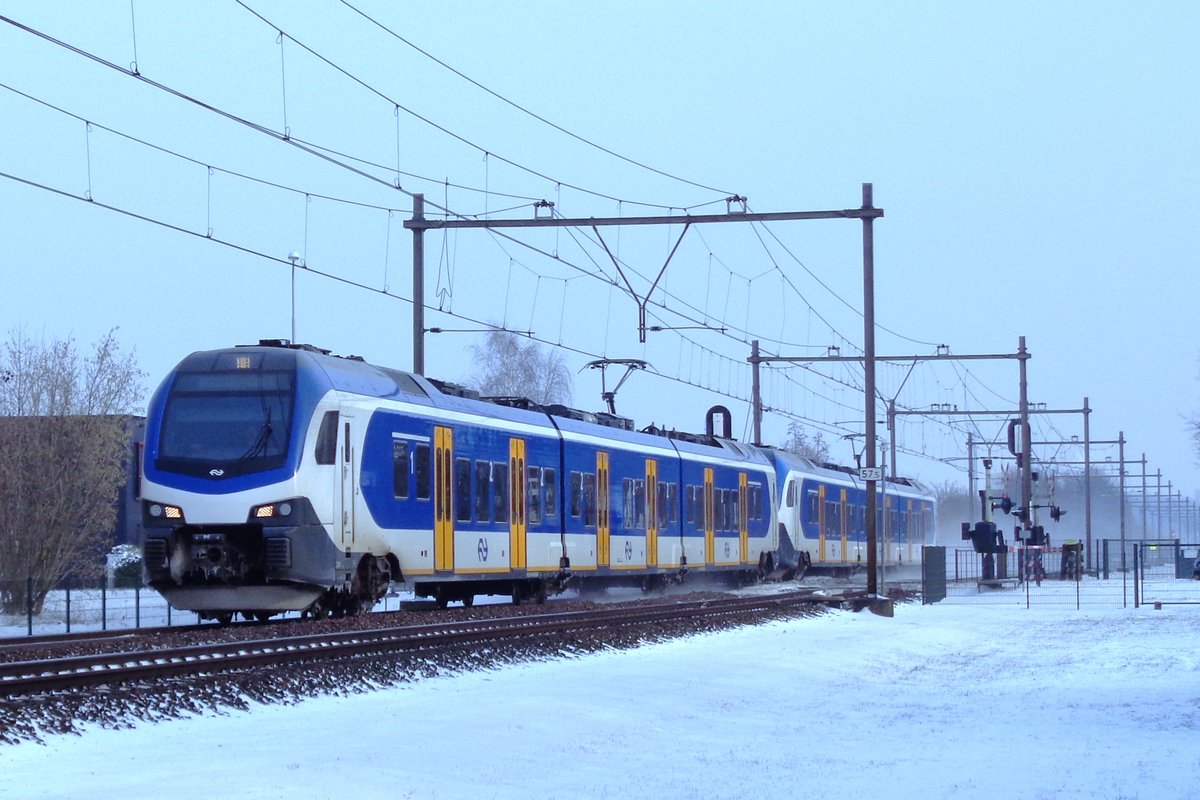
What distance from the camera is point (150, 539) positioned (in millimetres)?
22672

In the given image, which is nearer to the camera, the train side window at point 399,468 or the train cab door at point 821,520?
the train side window at point 399,468

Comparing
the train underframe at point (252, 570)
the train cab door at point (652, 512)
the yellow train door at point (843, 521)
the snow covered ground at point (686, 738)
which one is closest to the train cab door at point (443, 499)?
the train underframe at point (252, 570)

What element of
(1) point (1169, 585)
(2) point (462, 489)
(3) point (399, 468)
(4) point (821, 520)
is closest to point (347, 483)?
(3) point (399, 468)

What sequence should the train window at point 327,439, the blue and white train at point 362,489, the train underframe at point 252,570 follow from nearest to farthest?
1. the train underframe at point 252,570
2. the blue and white train at point 362,489
3. the train window at point 327,439

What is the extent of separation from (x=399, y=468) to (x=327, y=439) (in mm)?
2102

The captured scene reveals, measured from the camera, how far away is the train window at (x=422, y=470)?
25531 millimetres

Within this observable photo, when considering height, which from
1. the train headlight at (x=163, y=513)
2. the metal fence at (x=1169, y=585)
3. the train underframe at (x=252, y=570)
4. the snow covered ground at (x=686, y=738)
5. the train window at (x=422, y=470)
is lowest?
the metal fence at (x=1169, y=585)

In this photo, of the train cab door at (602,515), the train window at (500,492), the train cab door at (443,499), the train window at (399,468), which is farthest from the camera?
the train cab door at (602,515)

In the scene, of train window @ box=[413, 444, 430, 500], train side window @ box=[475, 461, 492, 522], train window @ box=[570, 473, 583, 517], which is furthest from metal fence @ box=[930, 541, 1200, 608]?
Result: train window @ box=[413, 444, 430, 500]

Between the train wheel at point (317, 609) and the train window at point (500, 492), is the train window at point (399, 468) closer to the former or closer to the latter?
the train wheel at point (317, 609)

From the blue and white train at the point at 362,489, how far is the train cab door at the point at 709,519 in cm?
401

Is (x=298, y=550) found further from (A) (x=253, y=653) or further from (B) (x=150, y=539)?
(A) (x=253, y=653)

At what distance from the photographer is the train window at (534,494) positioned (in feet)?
98.7

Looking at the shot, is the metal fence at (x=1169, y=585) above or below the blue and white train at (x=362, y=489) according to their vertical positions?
below
